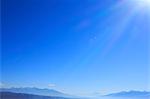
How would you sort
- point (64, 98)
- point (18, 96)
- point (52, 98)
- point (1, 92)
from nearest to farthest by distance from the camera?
point (1, 92), point (64, 98), point (18, 96), point (52, 98)

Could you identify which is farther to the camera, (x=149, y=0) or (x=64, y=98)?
(x=64, y=98)

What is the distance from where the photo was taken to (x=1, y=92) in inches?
339

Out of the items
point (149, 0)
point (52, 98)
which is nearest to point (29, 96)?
point (52, 98)

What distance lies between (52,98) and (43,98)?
0.98 meters

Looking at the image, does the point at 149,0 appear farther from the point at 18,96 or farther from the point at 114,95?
the point at 18,96

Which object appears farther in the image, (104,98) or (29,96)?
(29,96)

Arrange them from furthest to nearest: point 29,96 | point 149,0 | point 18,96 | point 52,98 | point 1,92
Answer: point 52,98 → point 29,96 → point 18,96 → point 1,92 → point 149,0

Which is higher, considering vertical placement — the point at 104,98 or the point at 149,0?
the point at 149,0

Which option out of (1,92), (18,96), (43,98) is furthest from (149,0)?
(43,98)

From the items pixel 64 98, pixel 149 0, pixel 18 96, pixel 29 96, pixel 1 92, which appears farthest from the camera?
pixel 29 96

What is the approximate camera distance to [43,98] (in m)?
14.6

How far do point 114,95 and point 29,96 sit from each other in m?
3.98

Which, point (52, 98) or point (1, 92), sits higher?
point (52, 98)

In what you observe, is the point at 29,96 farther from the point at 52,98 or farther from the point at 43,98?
the point at 52,98
